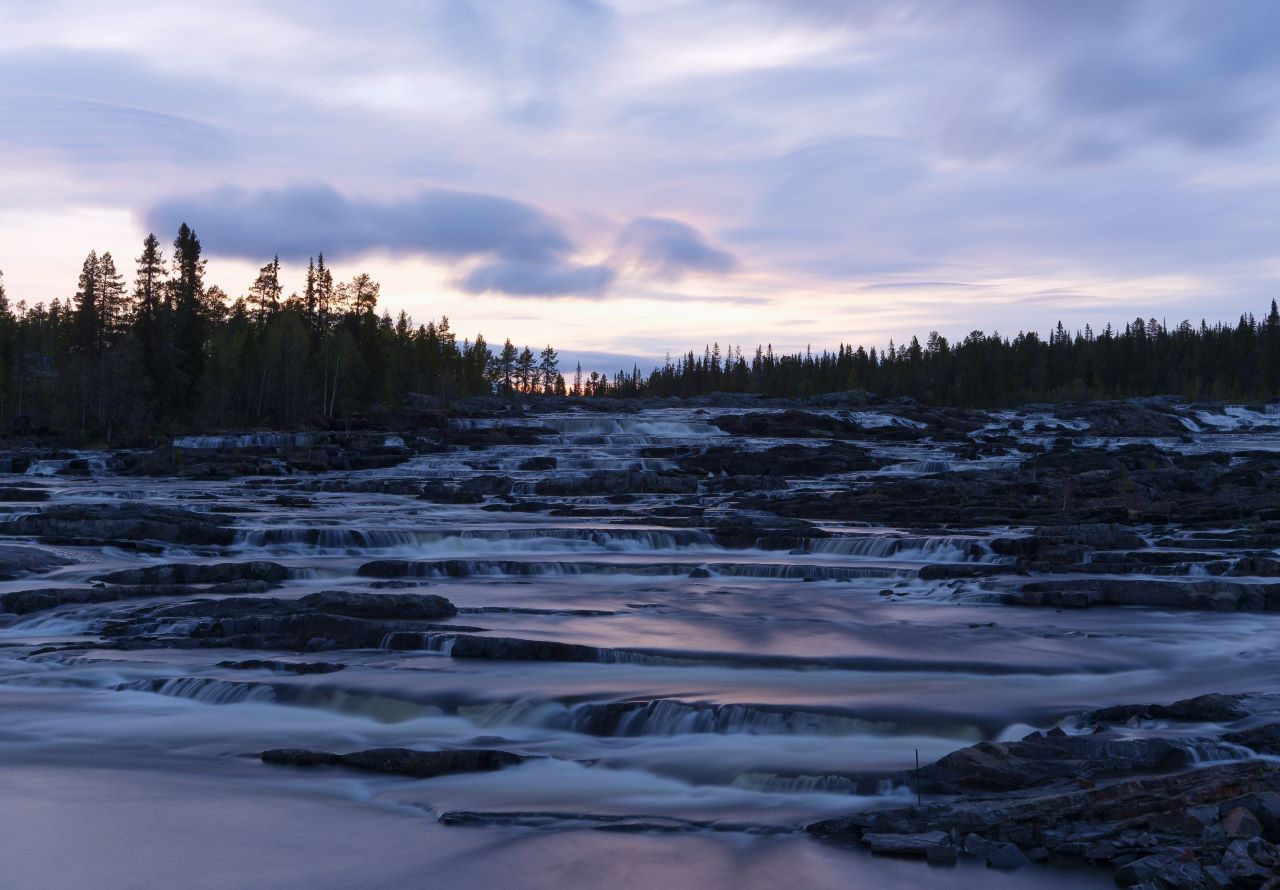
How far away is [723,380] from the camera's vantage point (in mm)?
177625

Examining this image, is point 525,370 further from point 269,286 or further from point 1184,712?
point 1184,712

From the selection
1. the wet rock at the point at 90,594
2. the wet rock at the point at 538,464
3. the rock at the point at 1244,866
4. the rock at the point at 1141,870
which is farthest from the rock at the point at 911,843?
the wet rock at the point at 538,464

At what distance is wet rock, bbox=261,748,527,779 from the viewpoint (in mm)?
10633

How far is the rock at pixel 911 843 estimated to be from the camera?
816cm

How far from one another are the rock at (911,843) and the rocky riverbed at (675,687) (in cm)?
3

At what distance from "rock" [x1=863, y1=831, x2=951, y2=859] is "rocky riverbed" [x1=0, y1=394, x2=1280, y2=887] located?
0.03 m

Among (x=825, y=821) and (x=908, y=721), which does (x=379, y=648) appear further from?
(x=825, y=821)

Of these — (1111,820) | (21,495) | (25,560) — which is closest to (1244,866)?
(1111,820)

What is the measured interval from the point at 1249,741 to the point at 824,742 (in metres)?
4.01

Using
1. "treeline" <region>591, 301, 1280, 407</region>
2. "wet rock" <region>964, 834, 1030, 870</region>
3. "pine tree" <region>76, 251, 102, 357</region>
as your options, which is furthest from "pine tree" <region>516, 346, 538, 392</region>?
"wet rock" <region>964, 834, 1030, 870</region>

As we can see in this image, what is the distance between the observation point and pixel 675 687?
13.5 m

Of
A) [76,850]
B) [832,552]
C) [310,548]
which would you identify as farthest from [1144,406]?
[76,850]

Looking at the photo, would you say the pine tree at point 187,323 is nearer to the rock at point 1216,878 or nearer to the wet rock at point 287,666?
the wet rock at point 287,666

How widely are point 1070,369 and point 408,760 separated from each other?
472 feet
